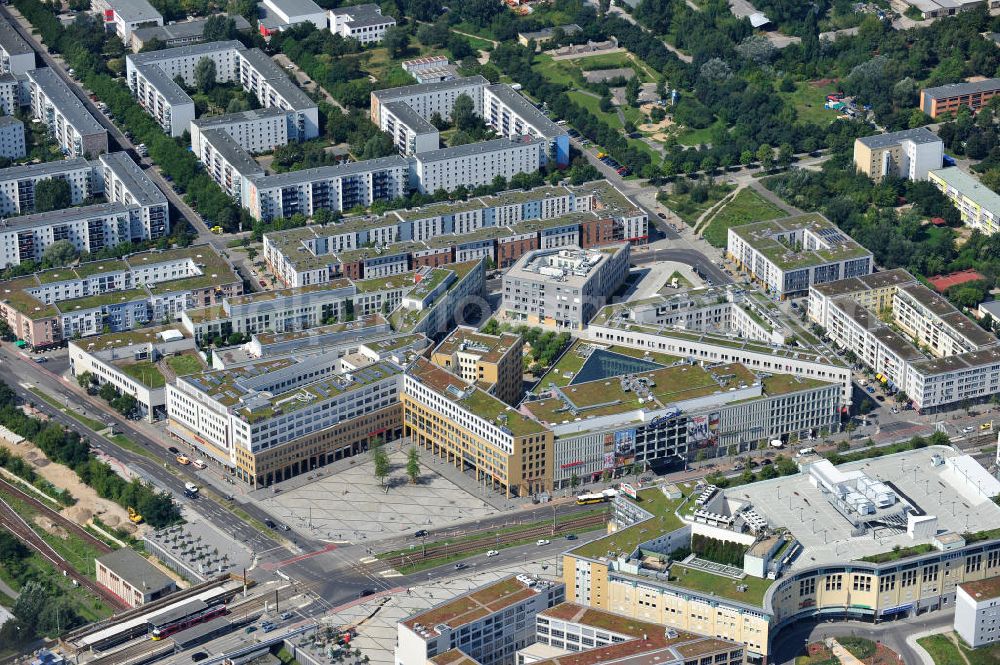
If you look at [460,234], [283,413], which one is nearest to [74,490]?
[283,413]

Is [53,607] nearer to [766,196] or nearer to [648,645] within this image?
[648,645]

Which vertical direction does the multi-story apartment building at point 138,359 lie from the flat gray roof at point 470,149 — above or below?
below

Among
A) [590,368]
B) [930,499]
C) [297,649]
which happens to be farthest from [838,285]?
[297,649]

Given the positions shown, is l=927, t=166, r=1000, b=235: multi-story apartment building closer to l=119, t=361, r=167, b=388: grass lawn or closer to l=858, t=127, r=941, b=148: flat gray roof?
l=858, t=127, r=941, b=148: flat gray roof

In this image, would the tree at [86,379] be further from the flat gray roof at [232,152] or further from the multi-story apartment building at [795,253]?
the multi-story apartment building at [795,253]

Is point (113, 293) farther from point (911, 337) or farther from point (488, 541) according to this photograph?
point (911, 337)

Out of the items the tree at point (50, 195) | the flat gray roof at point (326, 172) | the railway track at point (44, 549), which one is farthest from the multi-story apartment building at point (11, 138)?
the railway track at point (44, 549)
